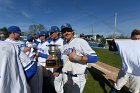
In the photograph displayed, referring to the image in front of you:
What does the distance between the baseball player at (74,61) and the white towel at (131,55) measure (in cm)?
119

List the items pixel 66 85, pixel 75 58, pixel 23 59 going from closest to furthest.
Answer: pixel 23 59
pixel 75 58
pixel 66 85

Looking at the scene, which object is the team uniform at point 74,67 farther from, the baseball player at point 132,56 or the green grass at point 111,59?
the green grass at point 111,59

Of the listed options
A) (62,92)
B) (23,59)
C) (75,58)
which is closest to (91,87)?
(62,92)

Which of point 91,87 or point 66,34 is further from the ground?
point 66,34

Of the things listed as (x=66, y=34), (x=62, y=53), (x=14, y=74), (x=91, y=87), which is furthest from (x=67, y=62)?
(x=91, y=87)

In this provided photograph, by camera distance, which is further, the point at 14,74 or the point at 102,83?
the point at 102,83

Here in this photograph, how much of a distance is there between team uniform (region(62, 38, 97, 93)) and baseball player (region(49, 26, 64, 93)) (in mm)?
285

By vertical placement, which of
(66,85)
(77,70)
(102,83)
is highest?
(77,70)

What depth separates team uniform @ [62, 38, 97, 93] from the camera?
14.9ft

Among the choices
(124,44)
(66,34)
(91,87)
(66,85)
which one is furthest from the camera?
(91,87)

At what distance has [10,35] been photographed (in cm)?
594

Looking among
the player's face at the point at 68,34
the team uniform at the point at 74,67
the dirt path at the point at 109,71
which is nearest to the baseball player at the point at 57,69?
the team uniform at the point at 74,67

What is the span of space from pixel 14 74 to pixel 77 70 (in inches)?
87.9

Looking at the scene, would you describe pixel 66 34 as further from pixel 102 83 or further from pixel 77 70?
pixel 102 83
